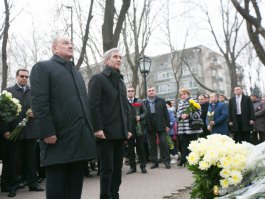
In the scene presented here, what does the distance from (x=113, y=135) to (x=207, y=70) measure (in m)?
69.0

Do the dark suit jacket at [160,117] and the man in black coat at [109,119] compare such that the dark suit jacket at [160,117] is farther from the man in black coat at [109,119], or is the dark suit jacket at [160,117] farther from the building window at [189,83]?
the building window at [189,83]

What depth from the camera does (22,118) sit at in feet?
21.7

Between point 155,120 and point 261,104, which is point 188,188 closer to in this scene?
point 155,120

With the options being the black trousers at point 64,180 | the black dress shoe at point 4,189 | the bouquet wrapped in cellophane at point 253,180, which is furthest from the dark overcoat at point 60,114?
the black dress shoe at point 4,189

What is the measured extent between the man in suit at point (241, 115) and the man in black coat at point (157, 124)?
2241 millimetres

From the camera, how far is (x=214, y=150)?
332 cm

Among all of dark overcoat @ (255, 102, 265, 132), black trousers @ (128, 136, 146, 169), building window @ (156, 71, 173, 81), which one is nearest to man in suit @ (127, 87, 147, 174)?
black trousers @ (128, 136, 146, 169)

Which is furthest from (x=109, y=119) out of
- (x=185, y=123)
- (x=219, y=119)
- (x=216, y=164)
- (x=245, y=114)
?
(x=245, y=114)

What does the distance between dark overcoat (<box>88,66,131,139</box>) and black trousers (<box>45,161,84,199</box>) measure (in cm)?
85

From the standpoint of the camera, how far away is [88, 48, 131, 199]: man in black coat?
4.59 metres

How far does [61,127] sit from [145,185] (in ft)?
12.2

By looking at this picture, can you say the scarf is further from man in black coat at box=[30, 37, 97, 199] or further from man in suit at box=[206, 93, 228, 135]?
man in black coat at box=[30, 37, 97, 199]

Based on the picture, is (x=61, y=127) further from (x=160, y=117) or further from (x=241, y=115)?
(x=241, y=115)

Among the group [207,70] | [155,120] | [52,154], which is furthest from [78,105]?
[207,70]
